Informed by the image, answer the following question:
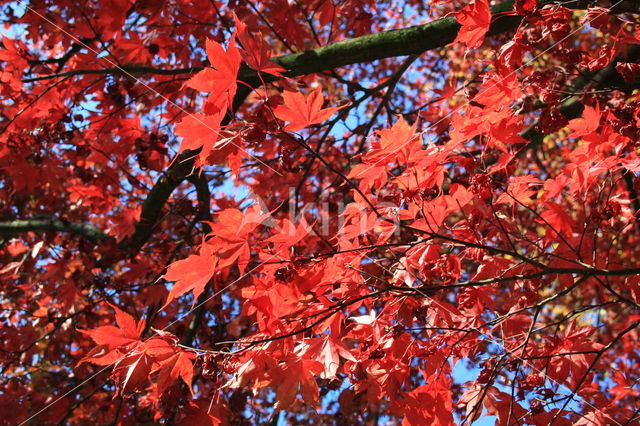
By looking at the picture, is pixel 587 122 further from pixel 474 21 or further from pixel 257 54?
pixel 257 54

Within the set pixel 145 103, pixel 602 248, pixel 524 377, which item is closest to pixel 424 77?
pixel 602 248

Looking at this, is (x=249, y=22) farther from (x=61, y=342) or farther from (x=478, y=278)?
(x=61, y=342)

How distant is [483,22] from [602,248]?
573cm

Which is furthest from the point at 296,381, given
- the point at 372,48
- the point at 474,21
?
the point at 372,48

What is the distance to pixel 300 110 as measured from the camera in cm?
161

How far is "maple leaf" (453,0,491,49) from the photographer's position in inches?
74.7

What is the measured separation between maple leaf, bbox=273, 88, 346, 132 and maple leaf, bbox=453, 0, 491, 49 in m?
0.70

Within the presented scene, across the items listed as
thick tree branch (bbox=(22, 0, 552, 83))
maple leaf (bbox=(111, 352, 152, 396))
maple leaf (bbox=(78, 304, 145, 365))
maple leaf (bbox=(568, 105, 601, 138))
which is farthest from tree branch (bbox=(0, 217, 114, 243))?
maple leaf (bbox=(568, 105, 601, 138))

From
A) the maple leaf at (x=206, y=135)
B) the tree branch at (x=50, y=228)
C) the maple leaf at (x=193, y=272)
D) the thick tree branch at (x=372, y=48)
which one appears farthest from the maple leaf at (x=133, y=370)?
the tree branch at (x=50, y=228)

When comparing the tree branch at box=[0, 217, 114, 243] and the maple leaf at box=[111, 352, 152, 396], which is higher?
the tree branch at box=[0, 217, 114, 243]

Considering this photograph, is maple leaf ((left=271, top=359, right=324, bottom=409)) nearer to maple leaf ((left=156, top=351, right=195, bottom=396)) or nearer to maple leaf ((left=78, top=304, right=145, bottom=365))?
maple leaf ((left=156, top=351, right=195, bottom=396))

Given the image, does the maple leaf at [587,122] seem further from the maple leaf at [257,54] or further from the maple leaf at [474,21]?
the maple leaf at [257,54]

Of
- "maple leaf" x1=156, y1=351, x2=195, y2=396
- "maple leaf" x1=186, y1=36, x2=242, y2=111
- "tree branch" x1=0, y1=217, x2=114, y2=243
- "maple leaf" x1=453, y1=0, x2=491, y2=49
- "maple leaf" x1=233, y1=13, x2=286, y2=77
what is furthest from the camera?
"tree branch" x1=0, y1=217, x2=114, y2=243

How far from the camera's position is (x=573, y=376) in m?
2.09
